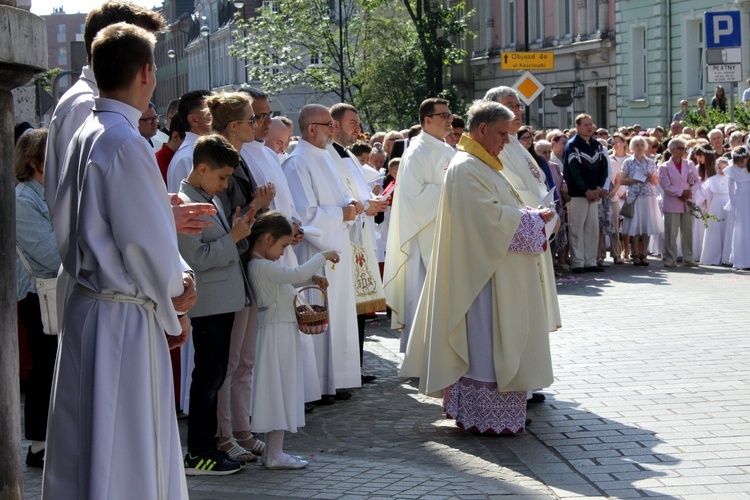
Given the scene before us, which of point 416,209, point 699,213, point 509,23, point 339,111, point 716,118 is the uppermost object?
point 509,23

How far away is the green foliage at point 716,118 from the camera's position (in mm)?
22562

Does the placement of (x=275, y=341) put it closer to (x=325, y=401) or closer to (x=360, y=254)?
(x=325, y=401)

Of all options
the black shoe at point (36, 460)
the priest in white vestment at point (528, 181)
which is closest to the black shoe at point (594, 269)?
the priest in white vestment at point (528, 181)

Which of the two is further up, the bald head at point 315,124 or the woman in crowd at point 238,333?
the bald head at point 315,124

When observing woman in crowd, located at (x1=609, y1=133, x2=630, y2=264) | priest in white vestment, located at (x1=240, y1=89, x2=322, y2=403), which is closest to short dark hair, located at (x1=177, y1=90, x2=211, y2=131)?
priest in white vestment, located at (x1=240, y1=89, x2=322, y2=403)

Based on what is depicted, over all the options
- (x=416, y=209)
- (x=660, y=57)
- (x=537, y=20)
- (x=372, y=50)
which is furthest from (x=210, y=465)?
(x=537, y=20)

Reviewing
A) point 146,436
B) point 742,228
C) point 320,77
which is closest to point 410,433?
point 146,436

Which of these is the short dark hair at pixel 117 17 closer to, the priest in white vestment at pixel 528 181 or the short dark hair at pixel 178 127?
the short dark hair at pixel 178 127

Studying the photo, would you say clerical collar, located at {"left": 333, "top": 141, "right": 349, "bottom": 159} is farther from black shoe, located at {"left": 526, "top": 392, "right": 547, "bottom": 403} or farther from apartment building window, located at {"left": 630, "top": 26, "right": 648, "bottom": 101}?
apartment building window, located at {"left": 630, "top": 26, "right": 648, "bottom": 101}

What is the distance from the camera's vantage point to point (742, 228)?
1762 centimetres

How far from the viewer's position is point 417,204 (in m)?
9.96

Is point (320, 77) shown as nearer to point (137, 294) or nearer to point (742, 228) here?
point (742, 228)

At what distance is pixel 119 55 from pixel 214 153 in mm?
1833

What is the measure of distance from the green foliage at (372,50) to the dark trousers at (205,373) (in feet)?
97.7
